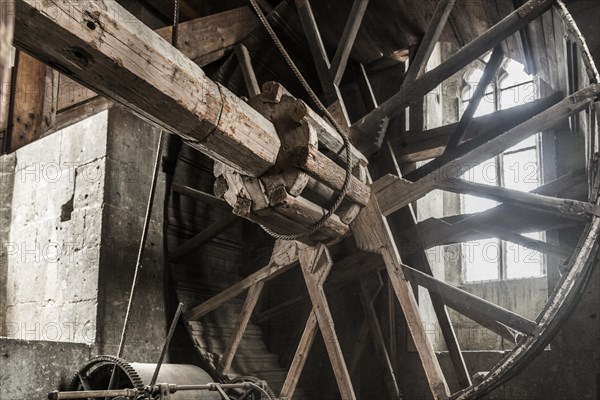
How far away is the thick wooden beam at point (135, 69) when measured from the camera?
2.35 meters

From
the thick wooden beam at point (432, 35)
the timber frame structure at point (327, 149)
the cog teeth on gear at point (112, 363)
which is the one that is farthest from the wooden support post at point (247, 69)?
the cog teeth on gear at point (112, 363)

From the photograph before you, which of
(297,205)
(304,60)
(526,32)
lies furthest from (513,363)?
(304,60)

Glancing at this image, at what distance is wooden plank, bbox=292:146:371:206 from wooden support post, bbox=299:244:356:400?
0.57 m

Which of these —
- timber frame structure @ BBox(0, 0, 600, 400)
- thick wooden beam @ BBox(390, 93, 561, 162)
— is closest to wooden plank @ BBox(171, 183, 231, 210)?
timber frame structure @ BBox(0, 0, 600, 400)

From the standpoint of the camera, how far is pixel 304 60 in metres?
6.66

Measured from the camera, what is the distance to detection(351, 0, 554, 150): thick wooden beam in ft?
14.4

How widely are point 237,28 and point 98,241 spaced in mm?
2537

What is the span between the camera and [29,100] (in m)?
4.86

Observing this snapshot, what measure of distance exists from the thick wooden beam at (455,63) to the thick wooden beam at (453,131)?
87 cm

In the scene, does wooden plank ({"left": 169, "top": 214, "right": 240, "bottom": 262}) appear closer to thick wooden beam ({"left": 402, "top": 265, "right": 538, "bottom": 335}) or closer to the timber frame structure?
the timber frame structure

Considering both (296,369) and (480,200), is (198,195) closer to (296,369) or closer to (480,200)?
(296,369)

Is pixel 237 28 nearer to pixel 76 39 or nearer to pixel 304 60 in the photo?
pixel 304 60

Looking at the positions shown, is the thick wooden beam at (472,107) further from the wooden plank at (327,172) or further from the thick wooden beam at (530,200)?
the wooden plank at (327,172)

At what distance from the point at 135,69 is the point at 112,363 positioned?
2379mm
